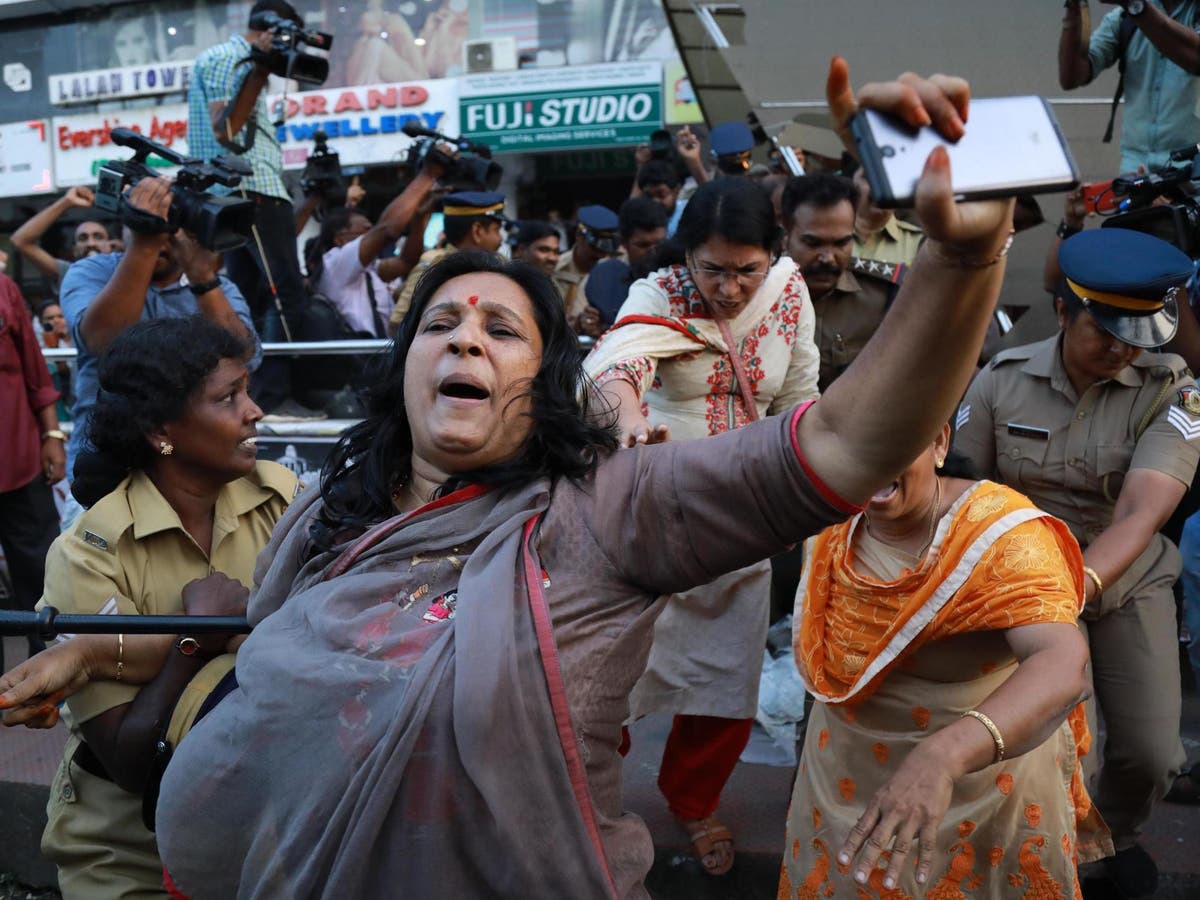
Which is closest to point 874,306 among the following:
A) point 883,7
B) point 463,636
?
point 463,636

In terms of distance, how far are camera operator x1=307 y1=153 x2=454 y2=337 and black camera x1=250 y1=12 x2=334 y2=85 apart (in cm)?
80

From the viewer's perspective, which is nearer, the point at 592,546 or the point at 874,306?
the point at 592,546

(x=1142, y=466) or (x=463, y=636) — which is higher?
(x=463, y=636)

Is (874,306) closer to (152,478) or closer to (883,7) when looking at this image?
(152,478)

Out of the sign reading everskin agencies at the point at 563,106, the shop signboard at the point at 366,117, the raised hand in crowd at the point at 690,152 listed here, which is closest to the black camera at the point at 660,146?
the raised hand in crowd at the point at 690,152

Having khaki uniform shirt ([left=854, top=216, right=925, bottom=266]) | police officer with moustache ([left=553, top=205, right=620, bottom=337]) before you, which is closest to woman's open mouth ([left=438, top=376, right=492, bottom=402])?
khaki uniform shirt ([left=854, top=216, right=925, bottom=266])

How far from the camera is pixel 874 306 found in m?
4.20

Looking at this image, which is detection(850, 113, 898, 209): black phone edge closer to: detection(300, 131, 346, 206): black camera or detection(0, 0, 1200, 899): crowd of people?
detection(0, 0, 1200, 899): crowd of people

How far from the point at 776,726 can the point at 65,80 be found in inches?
722

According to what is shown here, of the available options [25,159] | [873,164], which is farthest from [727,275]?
[25,159]

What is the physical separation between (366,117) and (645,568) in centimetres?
1612

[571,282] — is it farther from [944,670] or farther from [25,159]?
[25,159]

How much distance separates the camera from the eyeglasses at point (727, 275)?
3.32 meters

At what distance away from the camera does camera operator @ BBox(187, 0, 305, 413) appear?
5309mm
